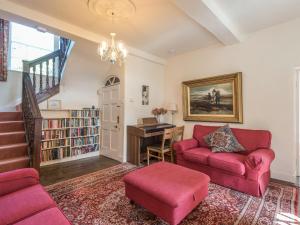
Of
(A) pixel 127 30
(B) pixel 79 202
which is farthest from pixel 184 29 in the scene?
(B) pixel 79 202

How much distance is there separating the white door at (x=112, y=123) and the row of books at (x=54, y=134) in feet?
3.28

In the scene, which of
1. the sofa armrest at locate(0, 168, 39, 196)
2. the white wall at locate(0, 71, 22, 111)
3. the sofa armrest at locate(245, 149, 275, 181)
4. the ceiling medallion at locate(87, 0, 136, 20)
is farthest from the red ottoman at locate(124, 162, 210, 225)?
the white wall at locate(0, 71, 22, 111)

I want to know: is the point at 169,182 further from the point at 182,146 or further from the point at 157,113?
the point at 157,113

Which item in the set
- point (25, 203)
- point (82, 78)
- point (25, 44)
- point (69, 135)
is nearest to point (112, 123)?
point (69, 135)

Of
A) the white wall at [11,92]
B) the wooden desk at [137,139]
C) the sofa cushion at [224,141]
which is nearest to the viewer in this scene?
the sofa cushion at [224,141]

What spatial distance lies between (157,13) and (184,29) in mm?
762

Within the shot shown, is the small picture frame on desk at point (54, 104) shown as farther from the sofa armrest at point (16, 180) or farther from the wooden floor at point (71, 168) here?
the sofa armrest at point (16, 180)

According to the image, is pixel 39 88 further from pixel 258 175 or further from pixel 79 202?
pixel 258 175

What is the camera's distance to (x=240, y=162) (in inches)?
102

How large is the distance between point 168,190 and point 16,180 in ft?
5.16

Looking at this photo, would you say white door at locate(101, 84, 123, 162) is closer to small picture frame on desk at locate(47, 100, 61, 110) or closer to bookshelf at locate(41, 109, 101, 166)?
bookshelf at locate(41, 109, 101, 166)

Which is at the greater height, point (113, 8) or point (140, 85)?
point (113, 8)

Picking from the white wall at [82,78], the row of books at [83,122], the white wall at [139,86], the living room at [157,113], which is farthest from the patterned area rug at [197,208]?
the white wall at [82,78]

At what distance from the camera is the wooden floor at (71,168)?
3.16 meters
